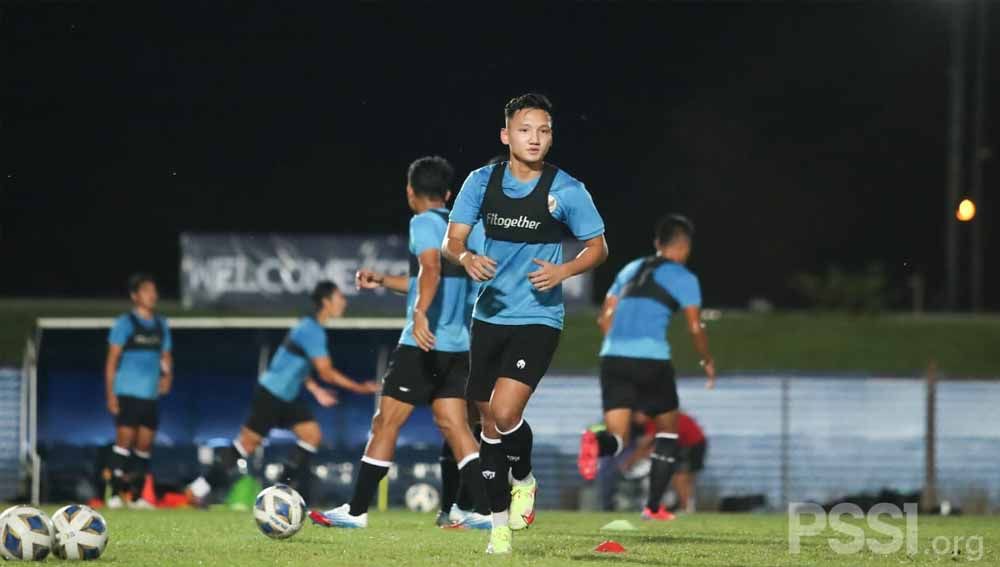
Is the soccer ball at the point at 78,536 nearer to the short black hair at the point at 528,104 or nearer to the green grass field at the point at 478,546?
the green grass field at the point at 478,546

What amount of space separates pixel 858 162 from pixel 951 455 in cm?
2118

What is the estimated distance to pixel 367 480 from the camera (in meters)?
9.34

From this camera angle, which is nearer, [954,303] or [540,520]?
[540,520]

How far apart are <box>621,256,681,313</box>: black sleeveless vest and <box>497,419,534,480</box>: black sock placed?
403 cm

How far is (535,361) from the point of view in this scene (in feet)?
25.8

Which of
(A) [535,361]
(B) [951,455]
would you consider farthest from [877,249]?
(A) [535,361]

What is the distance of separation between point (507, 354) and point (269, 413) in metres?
6.81

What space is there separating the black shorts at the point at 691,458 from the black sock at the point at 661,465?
13.9ft

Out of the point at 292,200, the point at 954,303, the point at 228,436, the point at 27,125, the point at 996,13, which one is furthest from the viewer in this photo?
the point at 996,13

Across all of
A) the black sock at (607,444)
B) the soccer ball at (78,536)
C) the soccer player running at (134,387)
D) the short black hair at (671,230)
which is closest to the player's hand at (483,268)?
the soccer ball at (78,536)

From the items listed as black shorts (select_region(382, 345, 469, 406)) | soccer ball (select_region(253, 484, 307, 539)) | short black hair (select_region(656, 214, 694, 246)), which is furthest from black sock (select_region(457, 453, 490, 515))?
short black hair (select_region(656, 214, 694, 246))

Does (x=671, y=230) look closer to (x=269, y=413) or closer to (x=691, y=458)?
(x=269, y=413)

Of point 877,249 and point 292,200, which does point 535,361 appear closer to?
point 292,200

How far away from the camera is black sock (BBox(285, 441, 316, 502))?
1448cm
